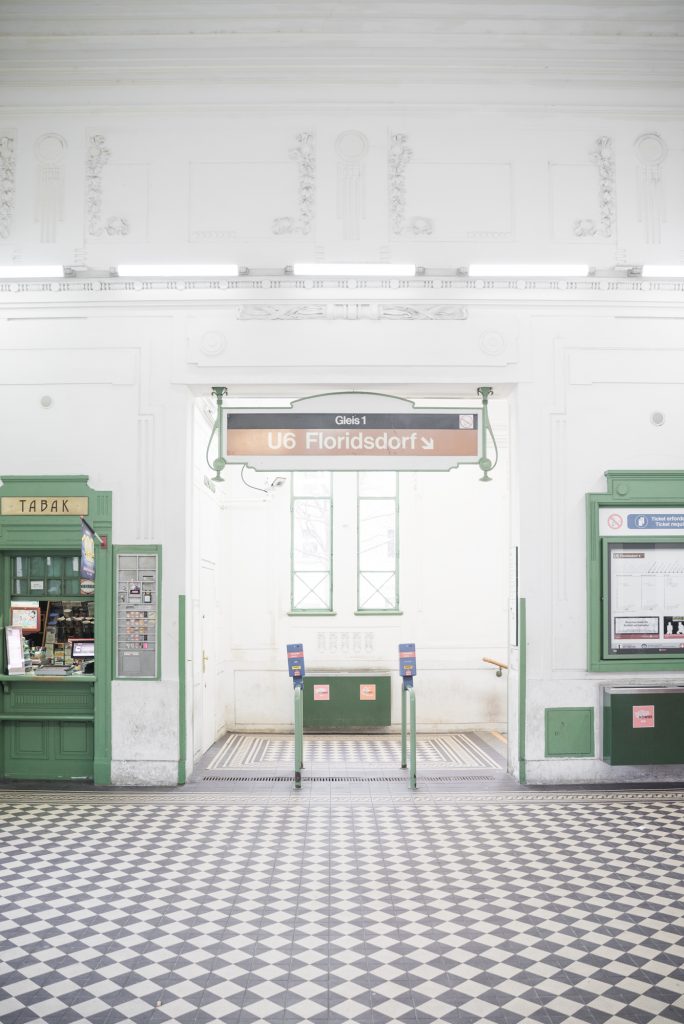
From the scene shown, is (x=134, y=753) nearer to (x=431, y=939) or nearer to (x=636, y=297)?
(x=431, y=939)

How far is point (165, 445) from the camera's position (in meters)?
8.03

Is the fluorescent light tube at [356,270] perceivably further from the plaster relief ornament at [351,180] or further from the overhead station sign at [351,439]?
the overhead station sign at [351,439]

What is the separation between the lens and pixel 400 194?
7.91 m

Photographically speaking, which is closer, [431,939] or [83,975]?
[83,975]

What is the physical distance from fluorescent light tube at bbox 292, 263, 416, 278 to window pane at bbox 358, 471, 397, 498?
386cm

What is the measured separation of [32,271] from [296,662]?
448 centimetres

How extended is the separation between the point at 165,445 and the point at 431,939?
5.05 m

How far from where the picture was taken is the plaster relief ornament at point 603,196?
7980 millimetres

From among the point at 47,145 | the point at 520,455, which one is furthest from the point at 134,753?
the point at 47,145

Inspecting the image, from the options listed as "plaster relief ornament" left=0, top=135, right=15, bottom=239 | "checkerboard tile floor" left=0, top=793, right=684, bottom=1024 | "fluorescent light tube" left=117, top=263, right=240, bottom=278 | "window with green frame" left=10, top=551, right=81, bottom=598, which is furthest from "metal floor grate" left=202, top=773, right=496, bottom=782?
"plaster relief ornament" left=0, top=135, right=15, bottom=239

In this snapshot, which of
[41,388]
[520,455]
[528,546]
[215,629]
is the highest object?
[41,388]

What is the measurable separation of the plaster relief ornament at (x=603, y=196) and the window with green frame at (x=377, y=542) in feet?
14.4

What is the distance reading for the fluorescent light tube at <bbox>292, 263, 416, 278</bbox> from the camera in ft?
25.7

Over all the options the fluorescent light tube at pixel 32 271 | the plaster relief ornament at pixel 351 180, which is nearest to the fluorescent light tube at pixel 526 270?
the plaster relief ornament at pixel 351 180
